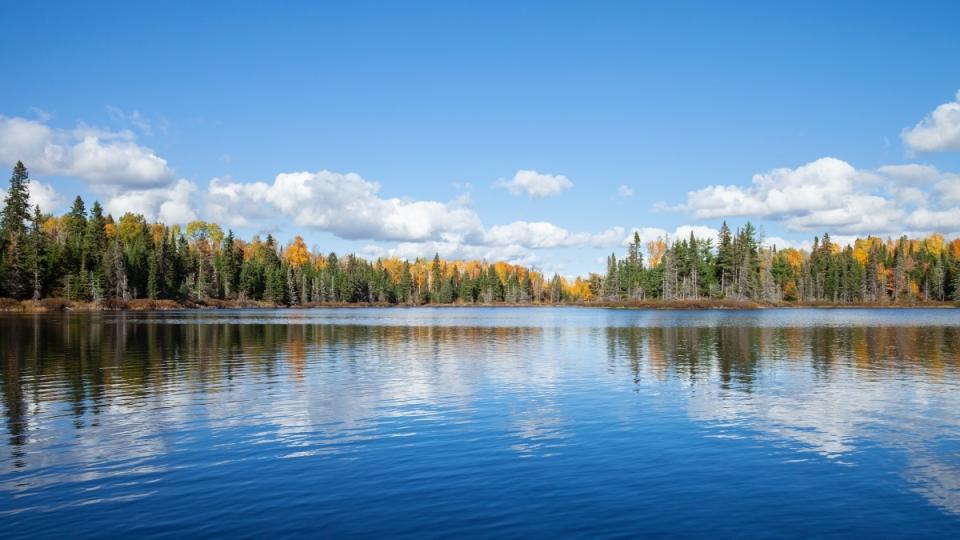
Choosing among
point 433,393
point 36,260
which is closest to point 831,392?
point 433,393

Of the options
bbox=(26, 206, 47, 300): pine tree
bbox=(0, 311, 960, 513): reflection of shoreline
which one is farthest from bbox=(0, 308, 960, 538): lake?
bbox=(26, 206, 47, 300): pine tree

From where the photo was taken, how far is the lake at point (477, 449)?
14703 millimetres

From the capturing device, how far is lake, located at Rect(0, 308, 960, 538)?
14.7 m

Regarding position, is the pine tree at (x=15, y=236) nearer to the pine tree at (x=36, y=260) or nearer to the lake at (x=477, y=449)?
the pine tree at (x=36, y=260)

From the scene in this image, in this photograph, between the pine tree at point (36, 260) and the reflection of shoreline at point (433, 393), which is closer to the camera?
the reflection of shoreline at point (433, 393)

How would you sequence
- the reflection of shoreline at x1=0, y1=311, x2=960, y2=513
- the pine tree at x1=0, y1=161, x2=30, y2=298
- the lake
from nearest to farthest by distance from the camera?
the lake < the reflection of shoreline at x1=0, y1=311, x2=960, y2=513 < the pine tree at x1=0, y1=161, x2=30, y2=298

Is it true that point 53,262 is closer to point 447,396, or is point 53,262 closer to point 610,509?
point 447,396

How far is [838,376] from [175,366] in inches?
1496

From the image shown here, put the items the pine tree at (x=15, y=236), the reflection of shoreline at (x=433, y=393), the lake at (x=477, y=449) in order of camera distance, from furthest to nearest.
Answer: the pine tree at (x=15, y=236) < the reflection of shoreline at (x=433, y=393) < the lake at (x=477, y=449)

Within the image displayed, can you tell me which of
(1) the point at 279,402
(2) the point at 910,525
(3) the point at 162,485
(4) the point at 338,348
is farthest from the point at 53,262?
(2) the point at 910,525

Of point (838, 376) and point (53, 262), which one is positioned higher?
point (53, 262)

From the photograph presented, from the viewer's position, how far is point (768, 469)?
18812 mm

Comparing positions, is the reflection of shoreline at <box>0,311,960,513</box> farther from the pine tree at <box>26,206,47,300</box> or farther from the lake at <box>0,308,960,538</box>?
the pine tree at <box>26,206,47,300</box>

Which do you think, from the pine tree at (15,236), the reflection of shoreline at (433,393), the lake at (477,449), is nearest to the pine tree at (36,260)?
the pine tree at (15,236)
